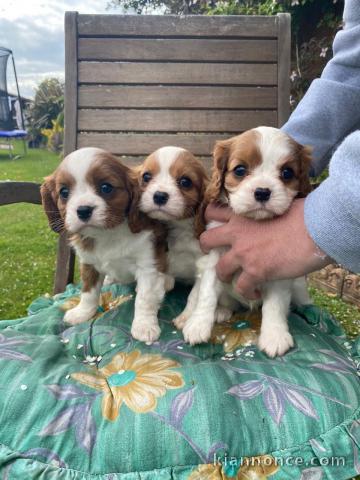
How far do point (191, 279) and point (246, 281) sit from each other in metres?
0.65

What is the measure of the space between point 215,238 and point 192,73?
1639 millimetres

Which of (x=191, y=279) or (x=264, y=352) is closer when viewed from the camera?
(x=264, y=352)

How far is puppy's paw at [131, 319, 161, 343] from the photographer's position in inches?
76.1

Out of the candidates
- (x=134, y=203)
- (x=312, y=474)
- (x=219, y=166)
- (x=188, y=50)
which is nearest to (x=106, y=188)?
(x=134, y=203)

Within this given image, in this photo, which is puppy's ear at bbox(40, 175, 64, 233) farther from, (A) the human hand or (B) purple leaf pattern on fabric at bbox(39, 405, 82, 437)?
(B) purple leaf pattern on fabric at bbox(39, 405, 82, 437)

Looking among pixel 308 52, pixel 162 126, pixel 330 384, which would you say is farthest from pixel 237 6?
pixel 330 384

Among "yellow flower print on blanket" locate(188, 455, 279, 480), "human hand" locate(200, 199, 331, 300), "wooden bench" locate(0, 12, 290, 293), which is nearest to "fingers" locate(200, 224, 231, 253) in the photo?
"human hand" locate(200, 199, 331, 300)

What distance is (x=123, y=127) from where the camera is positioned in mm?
3166

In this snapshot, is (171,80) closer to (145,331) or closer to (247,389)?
(145,331)

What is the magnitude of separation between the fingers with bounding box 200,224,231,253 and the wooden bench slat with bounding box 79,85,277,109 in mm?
1430

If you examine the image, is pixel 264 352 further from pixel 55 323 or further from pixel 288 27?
pixel 288 27

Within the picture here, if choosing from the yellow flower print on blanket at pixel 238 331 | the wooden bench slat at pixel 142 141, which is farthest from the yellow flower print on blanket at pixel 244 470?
the wooden bench slat at pixel 142 141

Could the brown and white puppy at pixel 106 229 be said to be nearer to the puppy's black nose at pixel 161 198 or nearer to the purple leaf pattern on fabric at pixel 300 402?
the puppy's black nose at pixel 161 198

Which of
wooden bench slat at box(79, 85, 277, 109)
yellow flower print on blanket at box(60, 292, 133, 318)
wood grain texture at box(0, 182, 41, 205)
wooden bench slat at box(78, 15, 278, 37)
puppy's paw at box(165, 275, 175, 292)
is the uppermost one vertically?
wooden bench slat at box(78, 15, 278, 37)
